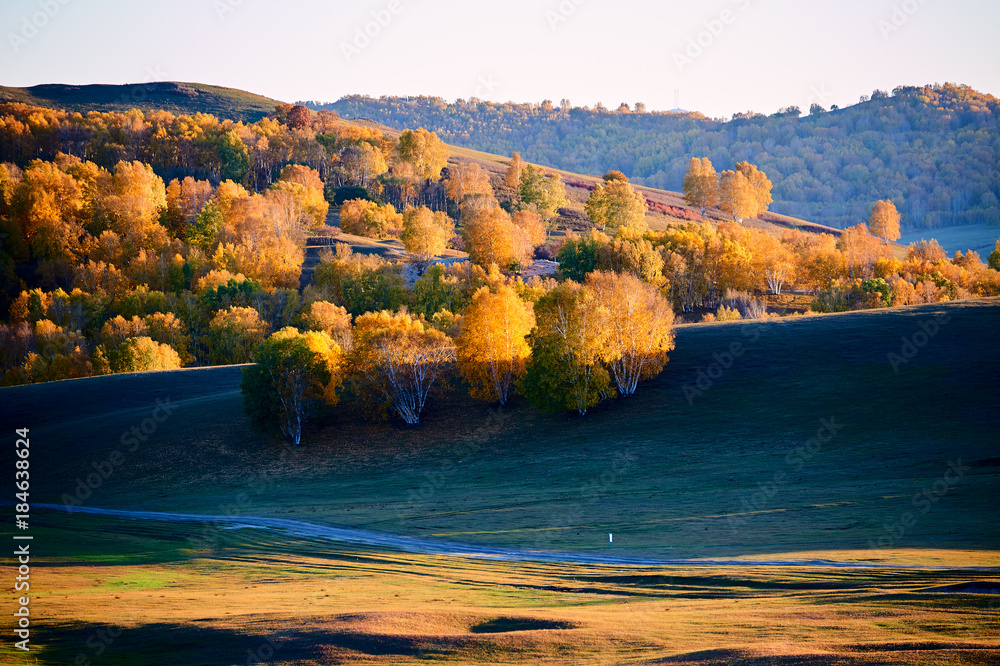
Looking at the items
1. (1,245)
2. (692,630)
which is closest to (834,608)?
(692,630)

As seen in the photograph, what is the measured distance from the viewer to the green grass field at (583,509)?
16.0m

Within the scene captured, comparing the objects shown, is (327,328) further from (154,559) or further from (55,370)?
(154,559)

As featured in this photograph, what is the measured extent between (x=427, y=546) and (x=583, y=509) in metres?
8.37

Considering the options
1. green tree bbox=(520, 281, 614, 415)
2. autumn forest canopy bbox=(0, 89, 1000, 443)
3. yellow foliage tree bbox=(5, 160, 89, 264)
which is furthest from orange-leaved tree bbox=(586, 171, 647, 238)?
yellow foliage tree bbox=(5, 160, 89, 264)

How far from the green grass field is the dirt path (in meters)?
0.71

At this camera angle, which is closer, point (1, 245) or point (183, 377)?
point (183, 377)

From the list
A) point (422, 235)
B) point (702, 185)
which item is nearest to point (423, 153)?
point (422, 235)

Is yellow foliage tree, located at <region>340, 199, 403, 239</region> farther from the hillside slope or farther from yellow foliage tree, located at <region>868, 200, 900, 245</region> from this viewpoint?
yellow foliage tree, located at <region>868, 200, 900, 245</region>

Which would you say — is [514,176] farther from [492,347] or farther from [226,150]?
[492,347]

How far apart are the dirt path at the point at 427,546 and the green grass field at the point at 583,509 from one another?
0.71 m

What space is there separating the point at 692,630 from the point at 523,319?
136 feet

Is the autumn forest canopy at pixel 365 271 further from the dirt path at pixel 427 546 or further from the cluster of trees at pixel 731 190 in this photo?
the dirt path at pixel 427 546

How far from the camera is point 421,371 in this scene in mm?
55250

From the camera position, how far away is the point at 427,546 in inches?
1112
